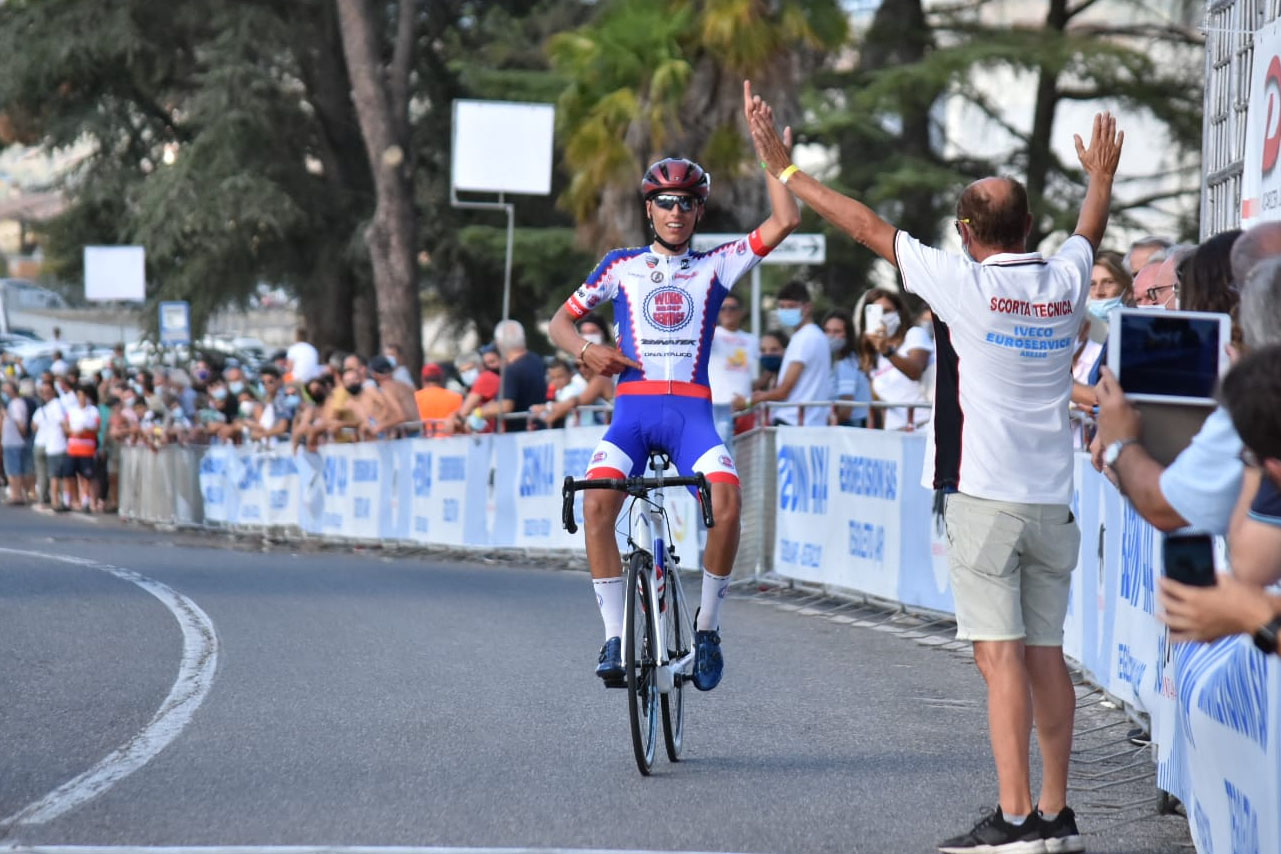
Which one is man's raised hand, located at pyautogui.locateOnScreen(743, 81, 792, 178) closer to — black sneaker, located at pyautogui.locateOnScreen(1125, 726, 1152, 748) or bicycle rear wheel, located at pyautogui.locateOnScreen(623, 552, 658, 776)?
bicycle rear wheel, located at pyautogui.locateOnScreen(623, 552, 658, 776)

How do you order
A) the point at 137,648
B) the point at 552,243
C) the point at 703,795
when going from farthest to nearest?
the point at 552,243
the point at 137,648
the point at 703,795

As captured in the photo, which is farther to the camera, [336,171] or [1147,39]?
[336,171]

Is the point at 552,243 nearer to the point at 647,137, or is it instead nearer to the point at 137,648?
the point at 647,137

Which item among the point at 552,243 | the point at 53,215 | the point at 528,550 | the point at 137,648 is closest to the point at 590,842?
the point at 137,648

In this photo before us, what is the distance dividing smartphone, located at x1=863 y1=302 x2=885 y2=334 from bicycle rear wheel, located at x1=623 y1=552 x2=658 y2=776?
23.8 feet

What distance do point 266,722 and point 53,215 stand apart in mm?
39121

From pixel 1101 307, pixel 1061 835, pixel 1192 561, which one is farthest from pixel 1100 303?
pixel 1192 561

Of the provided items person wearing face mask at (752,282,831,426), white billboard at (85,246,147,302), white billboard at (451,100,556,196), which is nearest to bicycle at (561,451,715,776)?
person wearing face mask at (752,282,831,426)

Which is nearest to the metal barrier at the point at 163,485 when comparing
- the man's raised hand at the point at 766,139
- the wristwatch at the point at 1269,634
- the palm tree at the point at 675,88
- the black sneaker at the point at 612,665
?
the palm tree at the point at 675,88

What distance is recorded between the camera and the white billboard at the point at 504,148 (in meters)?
19.4

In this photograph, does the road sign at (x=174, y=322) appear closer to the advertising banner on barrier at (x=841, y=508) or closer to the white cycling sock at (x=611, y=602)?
the advertising banner on barrier at (x=841, y=508)

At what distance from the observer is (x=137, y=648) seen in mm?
10891

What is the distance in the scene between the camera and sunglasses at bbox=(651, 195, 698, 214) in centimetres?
778

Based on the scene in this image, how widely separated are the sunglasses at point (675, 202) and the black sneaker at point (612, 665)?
5.37 ft
